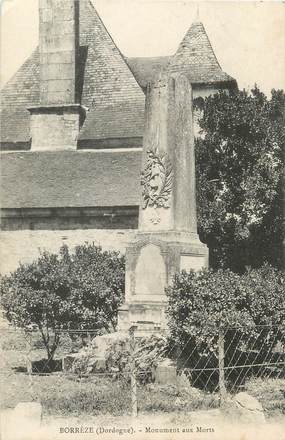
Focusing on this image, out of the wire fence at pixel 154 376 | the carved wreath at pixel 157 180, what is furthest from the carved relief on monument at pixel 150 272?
the wire fence at pixel 154 376

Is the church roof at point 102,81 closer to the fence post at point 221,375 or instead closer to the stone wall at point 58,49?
the stone wall at point 58,49

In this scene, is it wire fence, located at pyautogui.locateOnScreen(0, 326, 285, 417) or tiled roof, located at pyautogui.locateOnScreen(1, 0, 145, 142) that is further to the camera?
tiled roof, located at pyautogui.locateOnScreen(1, 0, 145, 142)

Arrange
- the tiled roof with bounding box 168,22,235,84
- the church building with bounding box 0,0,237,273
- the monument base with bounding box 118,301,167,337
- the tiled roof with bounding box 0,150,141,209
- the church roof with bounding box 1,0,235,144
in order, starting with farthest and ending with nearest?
the tiled roof with bounding box 168,22,235,84
the church roof with bounding box 1,0,235,144
the church building with bounding box 0,0,237,273
the tiled roof with bounding box 0,150,141,209
the monument base with bounding box 118,301,167,337

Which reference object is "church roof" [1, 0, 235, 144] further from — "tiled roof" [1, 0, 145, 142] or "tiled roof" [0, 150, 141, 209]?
"tiled roof" [0, 150, 141, 209]

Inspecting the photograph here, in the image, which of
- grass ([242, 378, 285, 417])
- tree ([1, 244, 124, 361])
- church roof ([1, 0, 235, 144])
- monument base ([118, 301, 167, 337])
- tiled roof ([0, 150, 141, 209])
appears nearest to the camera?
grass ([242, 378, 285, 417])

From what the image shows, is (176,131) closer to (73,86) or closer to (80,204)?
(80,204)

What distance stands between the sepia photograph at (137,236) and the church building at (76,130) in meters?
0.05

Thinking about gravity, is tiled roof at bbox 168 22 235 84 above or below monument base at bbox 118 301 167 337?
above

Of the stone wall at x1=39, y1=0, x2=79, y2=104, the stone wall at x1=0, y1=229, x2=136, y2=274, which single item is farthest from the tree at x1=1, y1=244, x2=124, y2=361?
the stone wall at x1=39, y1=0, x2=79, y2=104

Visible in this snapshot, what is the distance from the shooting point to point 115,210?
1734 centimetres

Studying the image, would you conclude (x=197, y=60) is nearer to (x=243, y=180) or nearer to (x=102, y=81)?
(x=102, y=81)

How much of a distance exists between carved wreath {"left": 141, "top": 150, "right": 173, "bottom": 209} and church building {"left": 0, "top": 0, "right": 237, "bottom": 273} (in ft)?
20.4

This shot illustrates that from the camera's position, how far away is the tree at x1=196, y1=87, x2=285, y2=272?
55.9ft

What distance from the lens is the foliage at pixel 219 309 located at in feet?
28.0
